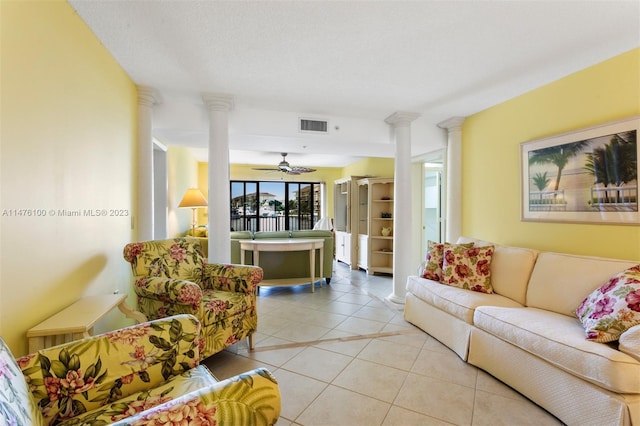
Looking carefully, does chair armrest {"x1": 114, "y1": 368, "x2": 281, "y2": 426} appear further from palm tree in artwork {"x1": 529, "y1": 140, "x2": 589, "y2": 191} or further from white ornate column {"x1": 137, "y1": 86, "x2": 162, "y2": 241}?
palm tree in artwork {"x1": 529, "y1": 140, "x2": 589, "y2": 191}

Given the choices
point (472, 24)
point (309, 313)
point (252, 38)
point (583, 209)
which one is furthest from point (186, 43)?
point (583, 209)

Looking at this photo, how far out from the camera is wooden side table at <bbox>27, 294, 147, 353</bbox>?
4.38ft

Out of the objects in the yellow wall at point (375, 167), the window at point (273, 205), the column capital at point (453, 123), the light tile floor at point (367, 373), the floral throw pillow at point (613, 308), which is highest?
the column capital at point (453, 123)

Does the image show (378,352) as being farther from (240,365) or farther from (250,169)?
(250,169)

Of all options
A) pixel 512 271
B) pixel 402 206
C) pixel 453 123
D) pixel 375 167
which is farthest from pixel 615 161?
pixel 375 167

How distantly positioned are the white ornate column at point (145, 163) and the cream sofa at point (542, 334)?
2.75 metres

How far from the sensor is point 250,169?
7.05 m

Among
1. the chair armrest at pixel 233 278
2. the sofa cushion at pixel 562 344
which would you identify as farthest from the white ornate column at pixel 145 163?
the sofa cushion at pixel 562 344

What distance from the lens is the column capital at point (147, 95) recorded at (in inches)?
108

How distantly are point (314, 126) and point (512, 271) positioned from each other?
2.55 m

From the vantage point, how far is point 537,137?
273cm

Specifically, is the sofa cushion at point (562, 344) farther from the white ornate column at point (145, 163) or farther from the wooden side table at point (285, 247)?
the white ornate column at point (145, 163)

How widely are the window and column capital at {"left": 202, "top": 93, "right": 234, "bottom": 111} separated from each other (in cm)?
436

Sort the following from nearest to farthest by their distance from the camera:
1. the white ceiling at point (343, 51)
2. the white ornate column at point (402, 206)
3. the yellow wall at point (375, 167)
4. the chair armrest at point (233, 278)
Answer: the white ceiling at point (343, 51), the chair armrest at point (233, 278), the white ornate column at point (402, 206), the yellow wall at point (375, 167)
